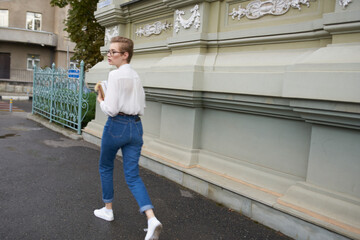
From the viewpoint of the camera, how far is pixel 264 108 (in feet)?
11.2

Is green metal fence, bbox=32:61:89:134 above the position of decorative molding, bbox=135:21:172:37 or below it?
below

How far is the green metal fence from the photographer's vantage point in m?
7.49

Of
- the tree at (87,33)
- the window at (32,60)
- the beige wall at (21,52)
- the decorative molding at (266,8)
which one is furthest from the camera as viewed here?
the window at (32,60)

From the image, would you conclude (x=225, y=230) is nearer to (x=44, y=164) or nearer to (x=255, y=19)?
(x=255, y=19)

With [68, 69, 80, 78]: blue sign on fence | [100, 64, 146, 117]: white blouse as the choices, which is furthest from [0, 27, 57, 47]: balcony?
[100, 64, 146, 117]: white blouse

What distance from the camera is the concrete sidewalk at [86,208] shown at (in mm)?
2908

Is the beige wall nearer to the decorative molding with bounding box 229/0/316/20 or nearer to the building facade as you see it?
the building facade

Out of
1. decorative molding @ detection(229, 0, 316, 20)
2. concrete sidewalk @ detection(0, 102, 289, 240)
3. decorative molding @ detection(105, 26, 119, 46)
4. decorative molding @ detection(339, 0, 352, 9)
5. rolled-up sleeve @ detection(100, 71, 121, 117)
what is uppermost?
decorative molding @ detection(105, 26, 119, 46)

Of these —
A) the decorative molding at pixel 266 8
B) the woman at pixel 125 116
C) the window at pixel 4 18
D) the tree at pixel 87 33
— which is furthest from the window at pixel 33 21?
the woman at pixel 125 116

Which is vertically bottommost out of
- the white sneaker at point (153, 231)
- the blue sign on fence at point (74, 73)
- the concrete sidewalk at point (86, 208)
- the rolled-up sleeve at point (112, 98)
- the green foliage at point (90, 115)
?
the concrete sidewalk at point (86, 208)

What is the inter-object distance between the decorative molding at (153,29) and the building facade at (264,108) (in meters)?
0.03

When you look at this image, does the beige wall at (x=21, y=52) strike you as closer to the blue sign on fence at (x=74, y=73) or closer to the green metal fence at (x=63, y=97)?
the green metal fence at (x=63, y=97)

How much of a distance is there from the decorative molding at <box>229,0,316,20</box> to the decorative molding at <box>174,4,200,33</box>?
0.54 meters

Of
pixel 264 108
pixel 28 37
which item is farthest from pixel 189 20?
pixel 28 37
